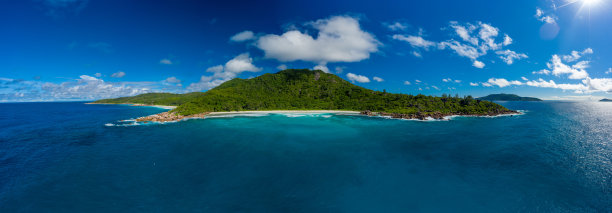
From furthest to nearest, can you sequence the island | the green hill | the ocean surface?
the green hill
the island
the ocean surface

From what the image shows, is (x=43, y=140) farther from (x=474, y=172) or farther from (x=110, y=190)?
(x=474, y=172)

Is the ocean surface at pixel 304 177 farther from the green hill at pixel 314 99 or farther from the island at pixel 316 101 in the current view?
the green hill at pixel 314 99

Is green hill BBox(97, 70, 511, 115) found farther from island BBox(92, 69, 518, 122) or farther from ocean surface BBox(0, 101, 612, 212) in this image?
ocean surface BBox(0, 101, 612, 212)

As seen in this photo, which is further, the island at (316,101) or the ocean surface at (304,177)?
the island at (316,101)

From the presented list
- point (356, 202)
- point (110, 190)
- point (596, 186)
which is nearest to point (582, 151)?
point (596, 186)

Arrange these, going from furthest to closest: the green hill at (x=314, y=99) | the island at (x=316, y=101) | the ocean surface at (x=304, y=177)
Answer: the green hill at (x=314, y=99)
the island at (x=316, y=101)
the ocean surface at (x=304, y=177)

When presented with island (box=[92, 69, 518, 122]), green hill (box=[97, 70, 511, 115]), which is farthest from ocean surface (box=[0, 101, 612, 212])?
green hill (box=[97, 70, 511, 115])

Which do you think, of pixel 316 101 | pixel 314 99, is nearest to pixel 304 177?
pixel 316 101

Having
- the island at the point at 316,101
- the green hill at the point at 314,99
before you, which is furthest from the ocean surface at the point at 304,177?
the green hill at the point at 314,99

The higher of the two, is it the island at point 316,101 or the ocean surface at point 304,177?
the island at point 316,101
